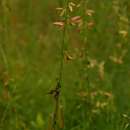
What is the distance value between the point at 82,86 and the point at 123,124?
0.54 meters

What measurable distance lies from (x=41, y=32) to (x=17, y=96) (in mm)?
1086

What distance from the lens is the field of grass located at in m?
2.35

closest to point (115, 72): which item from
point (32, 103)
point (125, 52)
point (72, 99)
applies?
point (125, 52)

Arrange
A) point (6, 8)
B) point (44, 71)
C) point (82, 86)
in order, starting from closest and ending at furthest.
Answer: point (6, 8) < point (82, 86) < point (44, 71)

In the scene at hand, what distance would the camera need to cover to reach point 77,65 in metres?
2.79

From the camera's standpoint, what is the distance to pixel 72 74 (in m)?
2.86

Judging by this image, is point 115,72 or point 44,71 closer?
point 115,72

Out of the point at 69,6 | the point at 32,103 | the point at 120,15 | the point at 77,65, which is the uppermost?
the point at 69,6

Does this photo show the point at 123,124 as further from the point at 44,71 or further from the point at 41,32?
the point at 41,32

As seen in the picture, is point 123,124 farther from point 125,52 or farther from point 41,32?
point 41,32

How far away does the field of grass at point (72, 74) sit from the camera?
7.70ft

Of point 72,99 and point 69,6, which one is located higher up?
point 69,6

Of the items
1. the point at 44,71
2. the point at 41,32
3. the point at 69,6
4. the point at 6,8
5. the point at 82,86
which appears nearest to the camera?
the point at 69,6

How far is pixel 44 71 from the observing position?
A: 303cm
